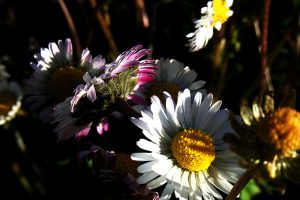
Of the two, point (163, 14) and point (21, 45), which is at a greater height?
point (21, 45)

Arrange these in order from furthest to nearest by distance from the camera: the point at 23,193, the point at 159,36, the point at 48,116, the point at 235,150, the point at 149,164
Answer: the point at 159,36
the point at 23,193
the point at 48,116
the point at 149,164
the point at 235,150

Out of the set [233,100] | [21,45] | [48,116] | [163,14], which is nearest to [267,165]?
[48,116]

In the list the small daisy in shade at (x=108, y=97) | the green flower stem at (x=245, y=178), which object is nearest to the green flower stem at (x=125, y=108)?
the small daisy in shade at (x=108, y=97)

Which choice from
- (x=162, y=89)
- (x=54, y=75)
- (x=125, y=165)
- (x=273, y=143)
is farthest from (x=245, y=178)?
(x=54, y=75)

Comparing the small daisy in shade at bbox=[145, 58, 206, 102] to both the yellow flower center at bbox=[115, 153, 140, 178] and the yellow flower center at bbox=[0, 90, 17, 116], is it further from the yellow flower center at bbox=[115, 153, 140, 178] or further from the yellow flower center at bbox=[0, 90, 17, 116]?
the yellow flower center at bbox=[0, 90, 17, 116]

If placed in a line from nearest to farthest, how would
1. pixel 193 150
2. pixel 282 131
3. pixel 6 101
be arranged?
pixel 282 131 < pixel 193 150 < pixel 6 101

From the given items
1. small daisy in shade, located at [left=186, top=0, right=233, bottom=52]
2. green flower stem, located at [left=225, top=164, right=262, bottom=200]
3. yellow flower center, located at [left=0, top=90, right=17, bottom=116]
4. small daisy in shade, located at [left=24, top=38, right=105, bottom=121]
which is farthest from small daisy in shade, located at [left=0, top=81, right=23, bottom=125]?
green flower stem, located at [left=225, top=164, right=262, bottom=200]

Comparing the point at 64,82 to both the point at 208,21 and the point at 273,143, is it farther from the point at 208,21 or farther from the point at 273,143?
the point at 273,143

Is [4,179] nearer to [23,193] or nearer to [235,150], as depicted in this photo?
[23,193]
